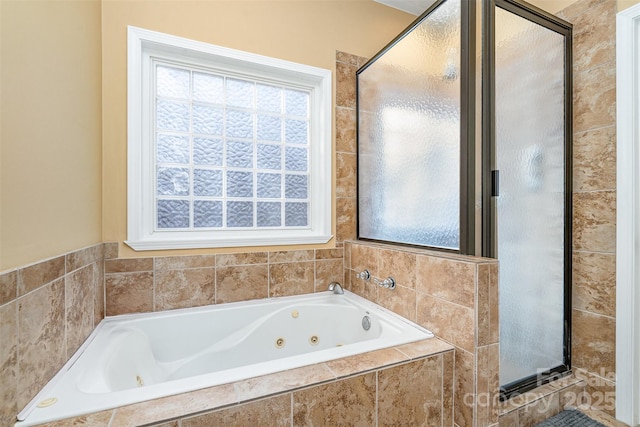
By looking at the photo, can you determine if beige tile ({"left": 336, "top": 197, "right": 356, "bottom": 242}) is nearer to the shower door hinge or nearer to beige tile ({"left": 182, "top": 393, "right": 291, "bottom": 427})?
the shower door hinge

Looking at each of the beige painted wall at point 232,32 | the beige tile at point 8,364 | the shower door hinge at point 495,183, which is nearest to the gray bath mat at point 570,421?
the shower door hinge at point 495,183

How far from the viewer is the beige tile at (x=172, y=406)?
2.51ft

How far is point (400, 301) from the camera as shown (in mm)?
1542

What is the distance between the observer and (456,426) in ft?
3.88

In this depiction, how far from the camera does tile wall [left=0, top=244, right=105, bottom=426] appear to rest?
29.5 inches

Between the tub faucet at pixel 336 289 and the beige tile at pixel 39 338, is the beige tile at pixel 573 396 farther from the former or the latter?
the beige tile at pixel 39 338

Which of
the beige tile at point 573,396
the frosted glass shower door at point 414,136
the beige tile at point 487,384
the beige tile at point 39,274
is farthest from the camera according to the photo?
the beige tile at point 573,396

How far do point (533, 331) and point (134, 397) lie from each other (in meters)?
1.86

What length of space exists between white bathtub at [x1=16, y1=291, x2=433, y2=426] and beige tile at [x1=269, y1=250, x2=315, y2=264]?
27 cm

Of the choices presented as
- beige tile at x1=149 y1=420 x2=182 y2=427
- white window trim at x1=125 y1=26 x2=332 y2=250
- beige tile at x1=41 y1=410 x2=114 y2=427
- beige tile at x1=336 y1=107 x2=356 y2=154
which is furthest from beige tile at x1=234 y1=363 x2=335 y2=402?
beige tile at x1=336 y1=107 x2=356 y2=154

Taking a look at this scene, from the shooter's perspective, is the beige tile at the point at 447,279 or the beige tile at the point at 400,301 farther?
the beige tile at the point at 400,301

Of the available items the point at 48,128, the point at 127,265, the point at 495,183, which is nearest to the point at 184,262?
the point at 127,265

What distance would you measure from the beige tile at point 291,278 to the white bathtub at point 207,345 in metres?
0.06

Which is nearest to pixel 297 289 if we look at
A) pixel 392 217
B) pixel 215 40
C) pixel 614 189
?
pixel 392 217
